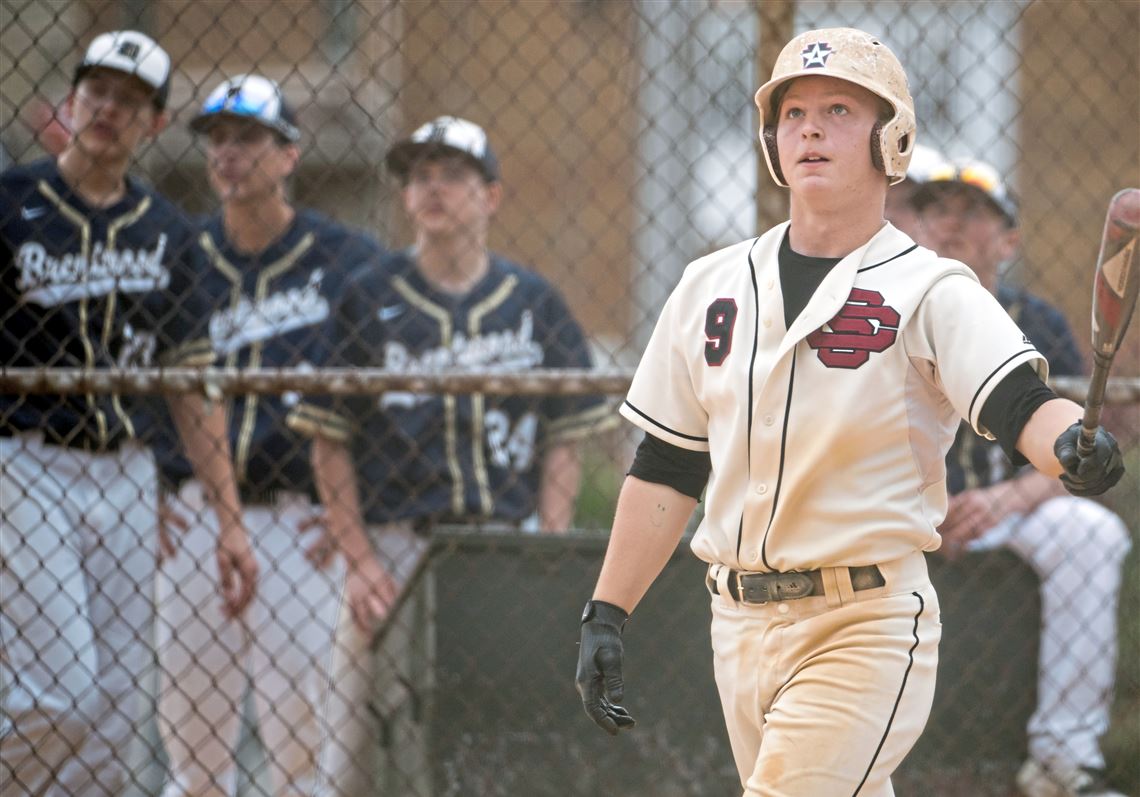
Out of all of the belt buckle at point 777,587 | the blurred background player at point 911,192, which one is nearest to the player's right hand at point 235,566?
the belt buckle at point 777,587

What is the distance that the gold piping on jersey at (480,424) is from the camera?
3912 millimetres

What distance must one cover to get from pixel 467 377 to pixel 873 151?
51.5 inches

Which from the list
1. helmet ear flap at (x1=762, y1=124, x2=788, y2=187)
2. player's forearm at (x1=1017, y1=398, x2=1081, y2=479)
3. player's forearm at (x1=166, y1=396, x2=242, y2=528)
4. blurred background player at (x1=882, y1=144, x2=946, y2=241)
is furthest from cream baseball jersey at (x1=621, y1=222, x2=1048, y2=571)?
blurred background player at (x1=882, y1=144, x2=946, y2=241)

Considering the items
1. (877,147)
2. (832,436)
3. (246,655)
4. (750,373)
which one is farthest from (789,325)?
(246,655)

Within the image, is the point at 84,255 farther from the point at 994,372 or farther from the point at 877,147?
the point at 994,372

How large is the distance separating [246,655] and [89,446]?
0.80 m

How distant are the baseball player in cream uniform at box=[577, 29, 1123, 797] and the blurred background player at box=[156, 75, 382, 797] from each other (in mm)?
1850

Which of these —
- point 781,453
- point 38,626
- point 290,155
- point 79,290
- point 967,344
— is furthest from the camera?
point 290,155

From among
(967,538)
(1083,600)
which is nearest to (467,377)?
(967,538)

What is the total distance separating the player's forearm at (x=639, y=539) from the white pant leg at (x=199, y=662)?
6.16 feet

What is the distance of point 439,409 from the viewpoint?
13.0 ft

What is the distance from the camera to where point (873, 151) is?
2256 millimetres

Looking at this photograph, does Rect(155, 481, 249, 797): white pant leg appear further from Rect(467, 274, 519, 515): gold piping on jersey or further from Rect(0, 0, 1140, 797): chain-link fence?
Rect(467, 274, 519, 515): gold piping on jersey

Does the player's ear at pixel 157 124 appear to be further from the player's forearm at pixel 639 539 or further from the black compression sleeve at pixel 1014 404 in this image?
the black compression sleeve at pixel 1014 404
